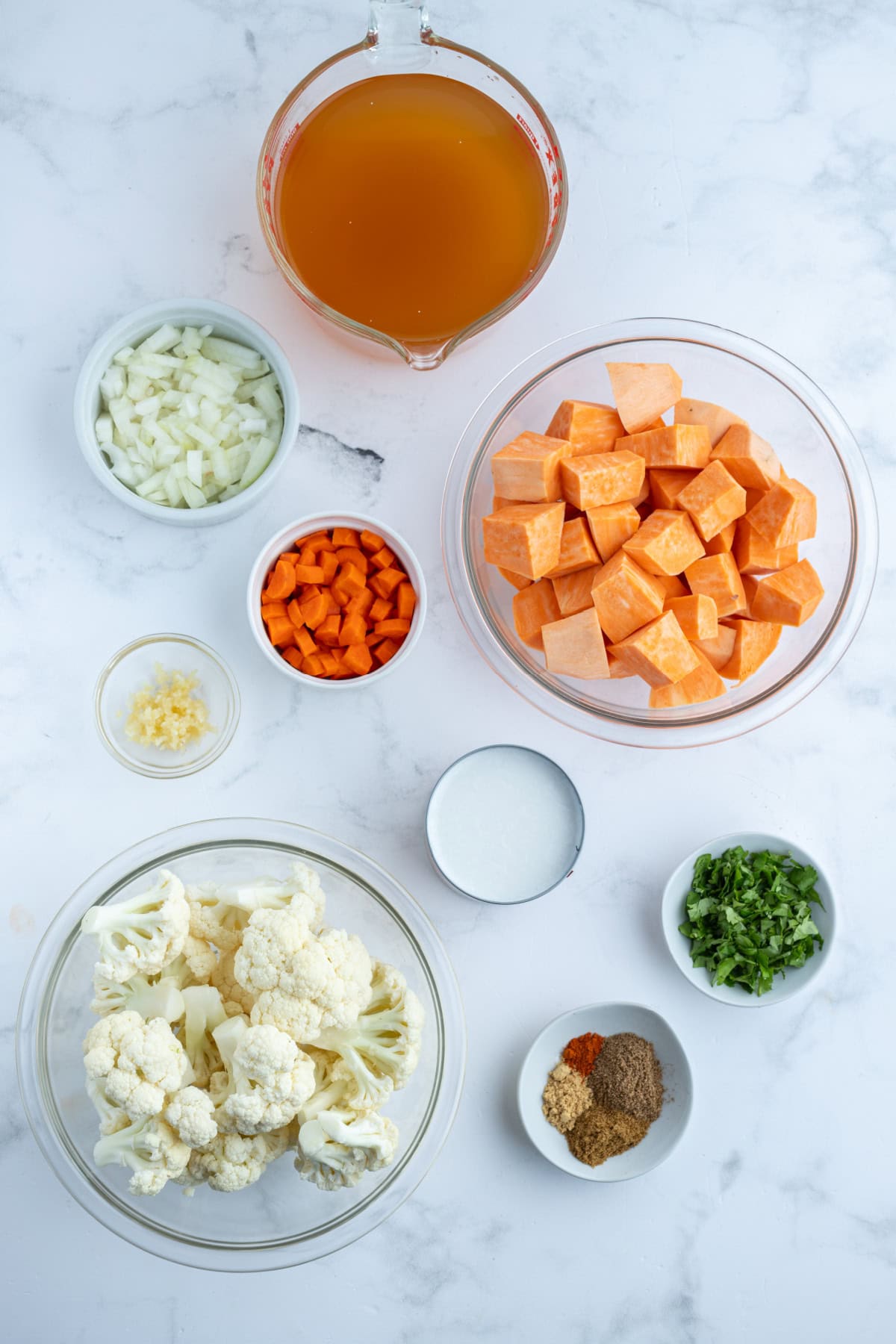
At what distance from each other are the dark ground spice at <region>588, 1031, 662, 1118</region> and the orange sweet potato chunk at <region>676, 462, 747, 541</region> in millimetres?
943

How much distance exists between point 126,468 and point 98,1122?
3.76 ft

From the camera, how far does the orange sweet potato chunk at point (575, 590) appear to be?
1.73 meters

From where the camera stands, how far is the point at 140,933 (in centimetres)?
156

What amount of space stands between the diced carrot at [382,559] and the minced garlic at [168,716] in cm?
41

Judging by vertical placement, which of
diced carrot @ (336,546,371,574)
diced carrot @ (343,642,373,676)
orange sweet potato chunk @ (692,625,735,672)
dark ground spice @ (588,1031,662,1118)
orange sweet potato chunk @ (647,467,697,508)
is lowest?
dark ground spice @ (588,1031,662,1118)

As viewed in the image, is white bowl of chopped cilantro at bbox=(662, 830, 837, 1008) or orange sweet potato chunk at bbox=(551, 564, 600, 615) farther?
white bowl of chopped cilantro at bbox=(662, 830, 837, 1008)

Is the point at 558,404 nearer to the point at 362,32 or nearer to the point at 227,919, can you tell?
the point at 362,32

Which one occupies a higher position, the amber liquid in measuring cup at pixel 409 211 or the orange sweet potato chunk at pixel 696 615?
the amber liquid in measuring cup at pixel 409 211

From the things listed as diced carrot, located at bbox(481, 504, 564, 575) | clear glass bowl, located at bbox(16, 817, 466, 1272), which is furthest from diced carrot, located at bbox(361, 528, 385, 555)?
clear glass bowl, located at bbox(16, 817, 466, 1272)

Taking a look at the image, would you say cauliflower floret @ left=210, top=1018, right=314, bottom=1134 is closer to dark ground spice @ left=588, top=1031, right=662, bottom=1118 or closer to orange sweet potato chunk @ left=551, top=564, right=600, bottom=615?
dark ground spice @ left=588, top=1031, right=662, bottom=1118

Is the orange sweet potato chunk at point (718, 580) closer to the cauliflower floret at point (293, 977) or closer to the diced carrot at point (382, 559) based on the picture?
the diced carrot at point (382, 559)

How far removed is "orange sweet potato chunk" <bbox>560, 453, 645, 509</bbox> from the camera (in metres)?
1.66

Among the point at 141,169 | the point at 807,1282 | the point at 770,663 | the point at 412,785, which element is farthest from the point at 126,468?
the point at 807,1282

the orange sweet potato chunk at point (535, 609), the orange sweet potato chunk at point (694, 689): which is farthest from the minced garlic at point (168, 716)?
the orange sweet potato chunk at point (694, 689)
